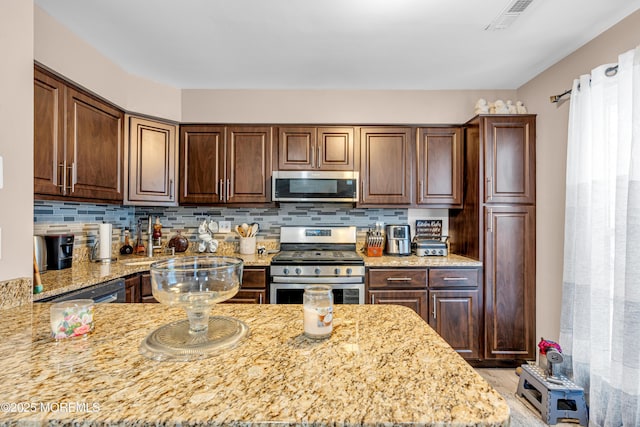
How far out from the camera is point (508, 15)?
1883 millimetres

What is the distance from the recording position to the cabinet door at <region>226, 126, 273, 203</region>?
2.97m

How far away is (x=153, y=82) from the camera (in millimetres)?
2863

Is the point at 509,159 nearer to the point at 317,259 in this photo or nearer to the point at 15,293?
the point at 317,259

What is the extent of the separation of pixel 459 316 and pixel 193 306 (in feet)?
8.10

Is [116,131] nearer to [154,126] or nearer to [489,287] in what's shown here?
[154,126]

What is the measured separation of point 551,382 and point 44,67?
3794mm

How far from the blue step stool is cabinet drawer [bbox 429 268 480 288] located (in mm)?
760

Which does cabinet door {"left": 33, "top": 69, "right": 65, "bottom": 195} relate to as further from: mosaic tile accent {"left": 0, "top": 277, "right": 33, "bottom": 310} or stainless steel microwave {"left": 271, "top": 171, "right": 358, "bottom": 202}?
stainless steel microwave {"left": 271, "top": 171, "right": 358, "bottom": 202}

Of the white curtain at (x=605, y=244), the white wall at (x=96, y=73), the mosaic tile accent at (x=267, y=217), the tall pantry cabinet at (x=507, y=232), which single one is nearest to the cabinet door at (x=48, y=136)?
the white wall at (x=96, y=73)

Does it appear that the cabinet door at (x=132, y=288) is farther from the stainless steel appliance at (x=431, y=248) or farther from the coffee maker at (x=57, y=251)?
the stainless steel appliance at (x=431, y=248)

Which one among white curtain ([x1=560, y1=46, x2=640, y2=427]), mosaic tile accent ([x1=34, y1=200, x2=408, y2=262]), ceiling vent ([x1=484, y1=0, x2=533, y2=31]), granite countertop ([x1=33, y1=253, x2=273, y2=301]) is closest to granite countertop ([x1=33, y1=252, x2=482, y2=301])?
granite countertop ([x1=33, y1=253, x2=273, y2=301])

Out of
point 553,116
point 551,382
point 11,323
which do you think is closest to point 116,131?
point 11,323

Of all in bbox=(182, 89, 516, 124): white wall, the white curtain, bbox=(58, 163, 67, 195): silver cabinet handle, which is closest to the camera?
the white curtain

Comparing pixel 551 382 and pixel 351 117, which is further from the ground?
pixel 351 117
